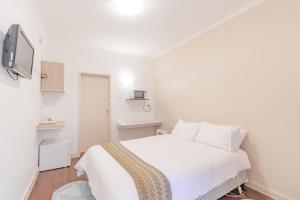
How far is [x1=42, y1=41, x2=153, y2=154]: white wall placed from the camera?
3535mm

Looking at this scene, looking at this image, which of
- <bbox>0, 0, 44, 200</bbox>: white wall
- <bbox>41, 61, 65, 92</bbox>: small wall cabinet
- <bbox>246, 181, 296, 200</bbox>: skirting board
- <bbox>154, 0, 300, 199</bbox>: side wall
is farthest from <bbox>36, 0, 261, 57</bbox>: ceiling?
<bbox>246, 181, 296, 200</bbox>: skirting board

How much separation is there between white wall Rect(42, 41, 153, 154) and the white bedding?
168 centimetres

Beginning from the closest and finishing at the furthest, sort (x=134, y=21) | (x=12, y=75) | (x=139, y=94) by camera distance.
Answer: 1. (x=12, y=75)
2. (x=134, y=21)
3. (x=139, y=94)

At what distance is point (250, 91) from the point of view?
232 centimetres

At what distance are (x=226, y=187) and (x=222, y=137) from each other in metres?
0.65

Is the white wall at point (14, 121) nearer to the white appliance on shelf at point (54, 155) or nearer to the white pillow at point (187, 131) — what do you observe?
the white appliance on shelf at point (54, 155)

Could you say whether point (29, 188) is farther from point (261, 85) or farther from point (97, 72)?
point (261, 85)

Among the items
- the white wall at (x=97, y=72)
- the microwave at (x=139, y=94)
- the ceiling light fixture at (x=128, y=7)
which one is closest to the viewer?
the ceiling light fixture at (x=128, y=7)

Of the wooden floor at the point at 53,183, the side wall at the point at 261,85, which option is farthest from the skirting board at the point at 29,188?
the side wall at the point at 261,85

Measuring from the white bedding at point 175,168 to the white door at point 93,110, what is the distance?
5.96 feet

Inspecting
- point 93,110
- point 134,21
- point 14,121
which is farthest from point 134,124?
point 14,121

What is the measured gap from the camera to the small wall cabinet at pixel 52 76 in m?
3.10

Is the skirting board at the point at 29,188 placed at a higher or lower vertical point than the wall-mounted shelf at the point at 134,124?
lower

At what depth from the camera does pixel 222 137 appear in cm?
233
